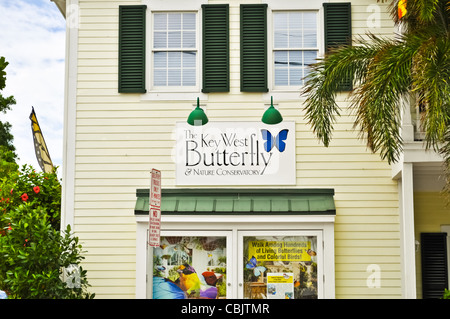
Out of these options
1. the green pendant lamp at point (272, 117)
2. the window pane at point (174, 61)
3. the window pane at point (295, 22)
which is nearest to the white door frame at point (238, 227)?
the green pendant lamp at point (272, 117)

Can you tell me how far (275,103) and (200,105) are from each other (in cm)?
145

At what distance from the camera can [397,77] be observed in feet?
34.7

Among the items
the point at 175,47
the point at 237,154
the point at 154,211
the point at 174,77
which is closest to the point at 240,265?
the point at 237,154

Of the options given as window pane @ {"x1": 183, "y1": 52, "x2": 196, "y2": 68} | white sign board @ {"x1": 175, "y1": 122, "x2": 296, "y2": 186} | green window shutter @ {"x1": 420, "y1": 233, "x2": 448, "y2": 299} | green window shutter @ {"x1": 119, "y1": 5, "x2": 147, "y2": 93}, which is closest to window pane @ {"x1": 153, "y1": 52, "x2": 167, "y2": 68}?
green window shutter @ {"x1": 119, "y1": 5, "x2": 147, "y2": 93}

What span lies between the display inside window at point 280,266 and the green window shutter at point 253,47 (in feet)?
9.74

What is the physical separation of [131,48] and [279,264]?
199 inches

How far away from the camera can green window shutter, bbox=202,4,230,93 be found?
13.8 meters

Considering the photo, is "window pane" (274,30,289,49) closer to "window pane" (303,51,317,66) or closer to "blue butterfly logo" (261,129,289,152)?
"window pane" (303,51,317,66)

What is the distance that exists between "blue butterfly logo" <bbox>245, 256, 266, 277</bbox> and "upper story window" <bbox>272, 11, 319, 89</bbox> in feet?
11.1

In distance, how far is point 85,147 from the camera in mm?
13734
